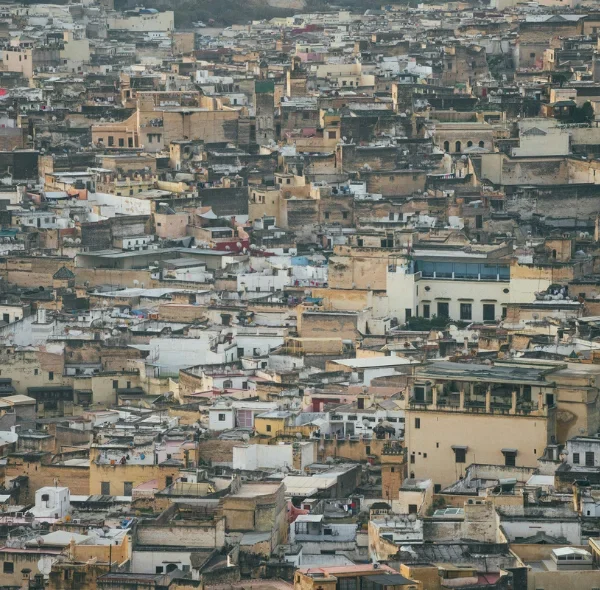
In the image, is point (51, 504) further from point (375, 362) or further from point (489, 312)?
point (489, 312)

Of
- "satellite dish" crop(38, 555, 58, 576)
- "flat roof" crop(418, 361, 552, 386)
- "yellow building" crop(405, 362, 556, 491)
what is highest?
"flat roof" crop(418, 361, 552, 386)

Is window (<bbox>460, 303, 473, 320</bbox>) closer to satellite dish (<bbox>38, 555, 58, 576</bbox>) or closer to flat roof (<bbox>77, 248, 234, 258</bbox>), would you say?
flat roof (<bbox>77, 248, 234, 258</bbox>)

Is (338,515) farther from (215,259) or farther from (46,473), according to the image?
(215,259)

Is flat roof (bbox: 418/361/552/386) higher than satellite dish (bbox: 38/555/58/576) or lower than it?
higher

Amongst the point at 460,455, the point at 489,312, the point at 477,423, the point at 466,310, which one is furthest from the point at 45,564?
the point at 466,310

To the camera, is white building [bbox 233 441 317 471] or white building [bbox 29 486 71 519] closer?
white building [bbox 29 486 71 519]

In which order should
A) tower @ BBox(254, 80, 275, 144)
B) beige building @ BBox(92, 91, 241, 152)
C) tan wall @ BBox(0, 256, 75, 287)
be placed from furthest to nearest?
tower @ BBox(254, 80, 275, 144) → beige building @ BBox(92, 91, 241, 152) → tan wall @ BBox(0, 256, 75, 287)

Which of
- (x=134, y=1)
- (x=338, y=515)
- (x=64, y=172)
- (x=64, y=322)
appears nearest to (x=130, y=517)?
(x=338, y=515)

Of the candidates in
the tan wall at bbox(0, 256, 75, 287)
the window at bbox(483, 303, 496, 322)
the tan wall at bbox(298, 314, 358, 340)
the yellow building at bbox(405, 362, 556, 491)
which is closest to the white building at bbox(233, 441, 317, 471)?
the yellow building at bbox(405, 362, 556, 491)
